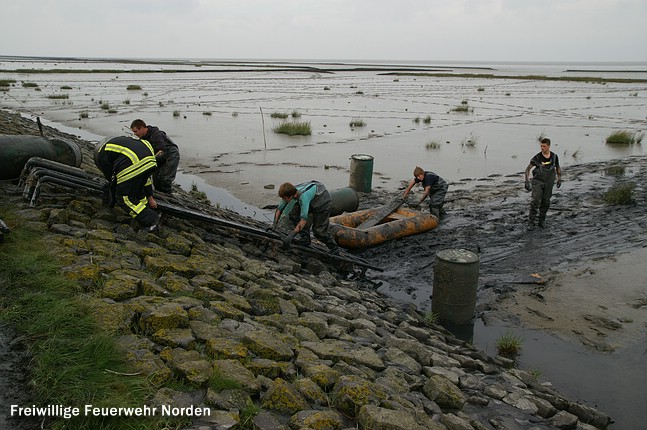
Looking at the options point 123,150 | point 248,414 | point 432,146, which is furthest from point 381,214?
point 432,146

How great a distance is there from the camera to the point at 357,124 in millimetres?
24766

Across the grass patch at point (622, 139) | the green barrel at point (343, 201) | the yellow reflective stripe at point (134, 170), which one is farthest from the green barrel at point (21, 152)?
the grass patch at point (622, 139)

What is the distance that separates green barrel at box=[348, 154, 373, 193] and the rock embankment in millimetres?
6399

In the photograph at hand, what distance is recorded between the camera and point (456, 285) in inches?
268

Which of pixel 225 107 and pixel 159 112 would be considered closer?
pixel 159 112

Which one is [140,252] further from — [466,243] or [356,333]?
[466,243]

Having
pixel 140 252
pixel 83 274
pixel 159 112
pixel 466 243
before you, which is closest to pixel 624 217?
pixel 466 243

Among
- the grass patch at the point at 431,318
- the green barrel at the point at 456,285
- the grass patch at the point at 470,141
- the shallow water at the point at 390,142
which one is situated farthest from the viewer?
the grass patch at the point at 470,141

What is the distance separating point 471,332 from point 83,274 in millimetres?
5066

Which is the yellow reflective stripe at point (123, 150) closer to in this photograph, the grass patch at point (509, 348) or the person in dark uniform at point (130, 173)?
the person in dark uniform at point (130, 173)

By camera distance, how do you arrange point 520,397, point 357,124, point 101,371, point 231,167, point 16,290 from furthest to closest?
point 357,124
point 231,167
point 520,397
point 16,290
point 101,371

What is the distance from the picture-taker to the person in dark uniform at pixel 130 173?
20.6ft

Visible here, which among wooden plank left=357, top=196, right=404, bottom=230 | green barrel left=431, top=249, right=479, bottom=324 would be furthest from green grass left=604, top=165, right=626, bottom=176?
green barrel left=431, top=249, right=479, bottom=324

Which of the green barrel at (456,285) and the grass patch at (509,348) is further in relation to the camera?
the green barrel at (456,285)
